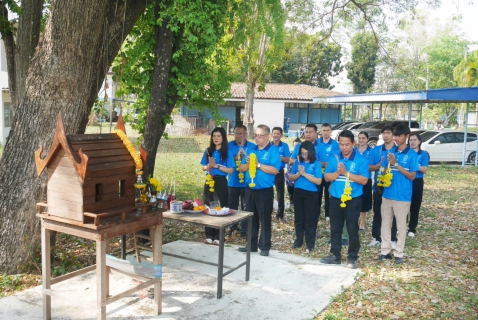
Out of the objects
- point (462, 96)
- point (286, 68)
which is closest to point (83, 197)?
point (462, 96)

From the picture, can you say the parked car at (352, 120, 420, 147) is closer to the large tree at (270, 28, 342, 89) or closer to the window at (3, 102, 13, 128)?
the window at (3, 102, 13, 128)

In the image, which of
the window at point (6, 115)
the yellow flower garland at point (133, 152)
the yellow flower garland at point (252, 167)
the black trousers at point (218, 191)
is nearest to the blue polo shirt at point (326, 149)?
the black trousers at point (218, 191)

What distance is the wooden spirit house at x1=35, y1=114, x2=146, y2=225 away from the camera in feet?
12.4

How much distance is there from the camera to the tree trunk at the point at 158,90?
637cm

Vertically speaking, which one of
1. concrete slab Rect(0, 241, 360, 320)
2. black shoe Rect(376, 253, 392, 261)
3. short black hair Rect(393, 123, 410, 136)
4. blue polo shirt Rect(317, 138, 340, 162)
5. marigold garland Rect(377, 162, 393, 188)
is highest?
short black hair Rect(393, 123, 410, 136)

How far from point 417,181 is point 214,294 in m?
4.24

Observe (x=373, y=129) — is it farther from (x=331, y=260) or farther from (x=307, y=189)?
(x=331, y=260)

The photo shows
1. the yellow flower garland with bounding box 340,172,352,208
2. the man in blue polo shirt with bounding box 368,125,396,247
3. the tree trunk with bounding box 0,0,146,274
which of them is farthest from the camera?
the man in blue polo shirt with bounding box 368,125,396,247

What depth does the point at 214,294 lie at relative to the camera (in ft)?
16.5

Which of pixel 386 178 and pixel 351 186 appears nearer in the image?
pixel 351 186

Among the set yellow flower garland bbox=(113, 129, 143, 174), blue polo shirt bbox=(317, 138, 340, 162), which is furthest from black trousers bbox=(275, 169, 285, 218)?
yellow flower garland bbox=(113, 129, 143, 174)

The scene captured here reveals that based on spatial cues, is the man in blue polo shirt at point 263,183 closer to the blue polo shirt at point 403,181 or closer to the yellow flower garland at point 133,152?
the blue polo shirt at point 403,181

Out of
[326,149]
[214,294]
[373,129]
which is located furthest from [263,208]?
[373,129]

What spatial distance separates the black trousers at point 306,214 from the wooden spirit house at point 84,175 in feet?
10.2
